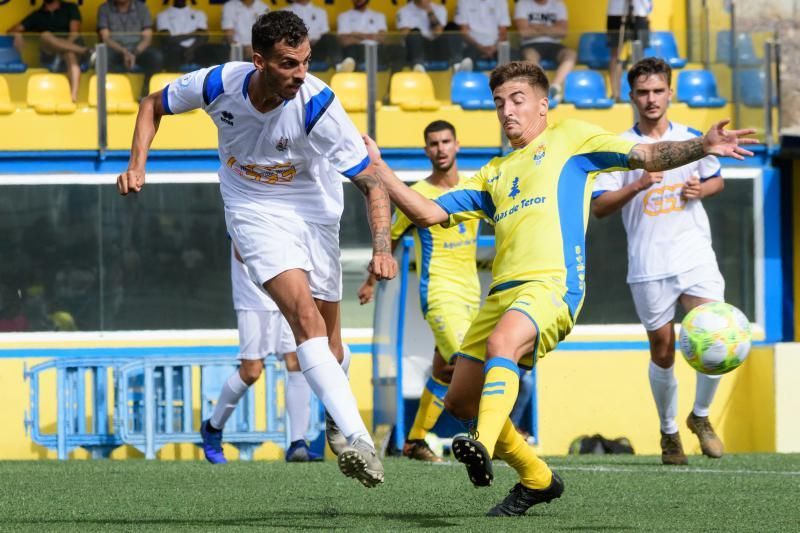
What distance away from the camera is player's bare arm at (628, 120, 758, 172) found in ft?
19.8

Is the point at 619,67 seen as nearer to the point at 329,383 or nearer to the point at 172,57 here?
the point at 172,57

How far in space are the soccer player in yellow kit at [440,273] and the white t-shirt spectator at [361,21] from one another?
17.6 ft

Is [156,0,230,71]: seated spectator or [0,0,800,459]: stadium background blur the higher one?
[156,0,230,71]: seated spectator

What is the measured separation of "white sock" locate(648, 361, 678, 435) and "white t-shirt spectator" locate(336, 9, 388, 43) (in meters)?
7.29

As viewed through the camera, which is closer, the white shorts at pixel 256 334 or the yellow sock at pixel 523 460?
the yellow sock at pixel 523 460

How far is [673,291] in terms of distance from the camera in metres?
9.51

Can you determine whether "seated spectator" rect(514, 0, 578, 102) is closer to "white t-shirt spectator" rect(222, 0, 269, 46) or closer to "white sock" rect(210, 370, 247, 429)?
"white t-shirt spectator" rect(222, 0, 269, 46)

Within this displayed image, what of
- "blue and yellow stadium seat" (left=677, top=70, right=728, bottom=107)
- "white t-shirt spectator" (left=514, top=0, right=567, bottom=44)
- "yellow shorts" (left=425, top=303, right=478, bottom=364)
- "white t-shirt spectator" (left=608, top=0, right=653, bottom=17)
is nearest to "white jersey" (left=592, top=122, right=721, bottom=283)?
"yellow shorts" (left=425, top=303, right=478, bottom=364)

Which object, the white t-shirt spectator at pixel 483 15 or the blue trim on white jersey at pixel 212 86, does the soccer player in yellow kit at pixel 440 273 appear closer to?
the blue trim on white jersey at pixel 212 86

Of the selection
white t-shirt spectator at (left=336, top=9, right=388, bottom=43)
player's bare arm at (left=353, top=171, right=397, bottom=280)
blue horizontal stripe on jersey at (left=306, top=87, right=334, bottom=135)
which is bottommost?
player's bare arm at (left=353, top=171, right=397, bottom=280)

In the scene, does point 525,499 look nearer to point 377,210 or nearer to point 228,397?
point 377,210

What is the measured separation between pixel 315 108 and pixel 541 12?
9.78 meters

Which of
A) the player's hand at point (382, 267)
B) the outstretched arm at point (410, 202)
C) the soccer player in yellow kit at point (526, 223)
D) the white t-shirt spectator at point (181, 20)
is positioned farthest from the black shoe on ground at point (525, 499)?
the white t-shirt spectator at point (181, 20)

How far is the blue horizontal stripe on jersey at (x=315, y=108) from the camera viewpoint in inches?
260
